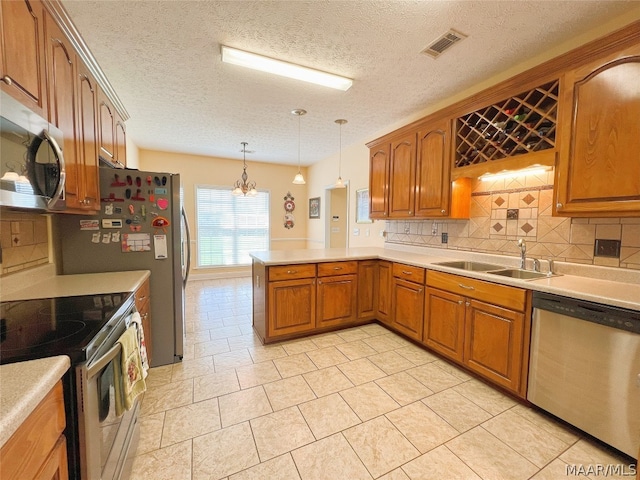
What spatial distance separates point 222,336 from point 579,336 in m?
3.05

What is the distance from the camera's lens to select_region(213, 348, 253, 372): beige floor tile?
8.13 ft

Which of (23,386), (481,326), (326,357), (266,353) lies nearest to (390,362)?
(326,357)

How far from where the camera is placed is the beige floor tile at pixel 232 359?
8.13ft

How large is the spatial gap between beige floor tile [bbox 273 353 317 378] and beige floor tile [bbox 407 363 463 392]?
2.90 ft

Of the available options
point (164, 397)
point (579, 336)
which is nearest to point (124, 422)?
point (164, 397)

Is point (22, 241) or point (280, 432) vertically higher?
point (22, 241)

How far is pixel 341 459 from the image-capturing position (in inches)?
59.6

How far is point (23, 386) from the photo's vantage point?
746 millimetres

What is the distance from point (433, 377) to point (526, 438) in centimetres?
70

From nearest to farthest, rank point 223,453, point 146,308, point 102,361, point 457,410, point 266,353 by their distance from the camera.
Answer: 1. point 102,361
2. point 223,453
3. point 457,410
4. point 146,308
5. point 266,353

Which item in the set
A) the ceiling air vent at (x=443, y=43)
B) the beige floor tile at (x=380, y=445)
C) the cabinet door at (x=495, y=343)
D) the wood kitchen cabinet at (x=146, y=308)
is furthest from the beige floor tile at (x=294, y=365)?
the ceiling air vent at (x=443, y=43)

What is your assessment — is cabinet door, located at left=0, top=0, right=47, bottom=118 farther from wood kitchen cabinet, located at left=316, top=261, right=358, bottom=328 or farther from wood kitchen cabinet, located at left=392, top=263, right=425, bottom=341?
wood kitchen cabinet, located at left=392, top=263, right=425, bottom=341

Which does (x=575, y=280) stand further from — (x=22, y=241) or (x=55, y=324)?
(x=22, y=241)

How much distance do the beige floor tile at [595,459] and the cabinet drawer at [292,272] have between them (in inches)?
86.2
